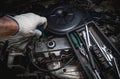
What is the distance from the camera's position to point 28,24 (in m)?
1.36

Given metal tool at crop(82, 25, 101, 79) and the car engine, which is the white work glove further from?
metal tool at crop(82, 25, 101, 79)

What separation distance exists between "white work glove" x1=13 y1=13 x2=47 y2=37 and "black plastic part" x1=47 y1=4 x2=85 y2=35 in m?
0.09

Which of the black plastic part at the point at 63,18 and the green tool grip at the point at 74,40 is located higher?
the black plastic part at the point at 63,18

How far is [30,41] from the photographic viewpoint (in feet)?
5.00

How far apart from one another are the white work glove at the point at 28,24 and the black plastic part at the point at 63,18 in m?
0.09

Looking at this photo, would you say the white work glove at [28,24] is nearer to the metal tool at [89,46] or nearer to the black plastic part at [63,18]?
the black plastic part at [63,18]

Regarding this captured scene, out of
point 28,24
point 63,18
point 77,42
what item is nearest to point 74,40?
point 77,42

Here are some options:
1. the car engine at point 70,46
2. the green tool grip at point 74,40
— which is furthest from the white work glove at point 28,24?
the green tool grip at point 74,40

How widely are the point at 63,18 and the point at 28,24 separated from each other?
309mm

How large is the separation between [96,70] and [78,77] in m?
0.13

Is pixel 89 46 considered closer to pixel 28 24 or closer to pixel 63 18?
pixel 63 18

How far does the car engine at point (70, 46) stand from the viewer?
1428mm

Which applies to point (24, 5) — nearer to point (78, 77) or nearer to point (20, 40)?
point (20, 40)

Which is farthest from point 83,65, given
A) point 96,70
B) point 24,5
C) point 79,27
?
point 24,5
